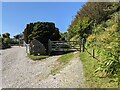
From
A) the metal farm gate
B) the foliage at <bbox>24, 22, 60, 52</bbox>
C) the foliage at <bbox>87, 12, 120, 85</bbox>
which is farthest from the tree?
the foliage at <bbox>87, 12, 120, 85</bbox>

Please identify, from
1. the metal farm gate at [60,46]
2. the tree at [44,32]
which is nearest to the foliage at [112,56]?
the metal farm gate at [60,46]

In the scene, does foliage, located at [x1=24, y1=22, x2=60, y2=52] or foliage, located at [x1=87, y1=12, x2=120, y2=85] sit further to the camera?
foliage, located at [x1=24, y1=22, x2=60, y2=52]

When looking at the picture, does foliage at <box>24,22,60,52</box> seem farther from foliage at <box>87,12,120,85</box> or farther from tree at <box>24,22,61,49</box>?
foliage at <box>87,12,120,85</box>

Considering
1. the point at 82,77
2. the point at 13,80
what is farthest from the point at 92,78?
the point at 13,80

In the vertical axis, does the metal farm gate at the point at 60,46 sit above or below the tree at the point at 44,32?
below

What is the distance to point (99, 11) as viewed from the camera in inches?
1047

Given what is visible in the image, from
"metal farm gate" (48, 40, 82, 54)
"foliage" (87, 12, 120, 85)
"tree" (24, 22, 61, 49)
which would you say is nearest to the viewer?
"foliage" (87, 12, 120, 85)

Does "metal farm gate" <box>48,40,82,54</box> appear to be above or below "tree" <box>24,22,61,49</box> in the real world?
below

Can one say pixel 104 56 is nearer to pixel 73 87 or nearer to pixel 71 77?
pixel 71 77

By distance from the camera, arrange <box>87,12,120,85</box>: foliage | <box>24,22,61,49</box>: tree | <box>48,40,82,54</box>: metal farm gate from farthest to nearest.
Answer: <box>24,22,61,49</box>: tree < <box>48,40,82,54</box>: metal farm gate < <box>87,12,120,85</box>: foliage

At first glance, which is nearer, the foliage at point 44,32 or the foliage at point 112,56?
the foliage at point 112,56

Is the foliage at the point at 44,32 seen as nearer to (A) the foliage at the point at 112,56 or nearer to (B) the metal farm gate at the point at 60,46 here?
(B) the metal farm gate at the point at 60,46

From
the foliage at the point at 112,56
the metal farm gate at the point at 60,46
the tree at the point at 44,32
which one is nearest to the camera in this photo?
the foliage at the point at 112,56

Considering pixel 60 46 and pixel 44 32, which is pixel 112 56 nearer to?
pixel 60 46
